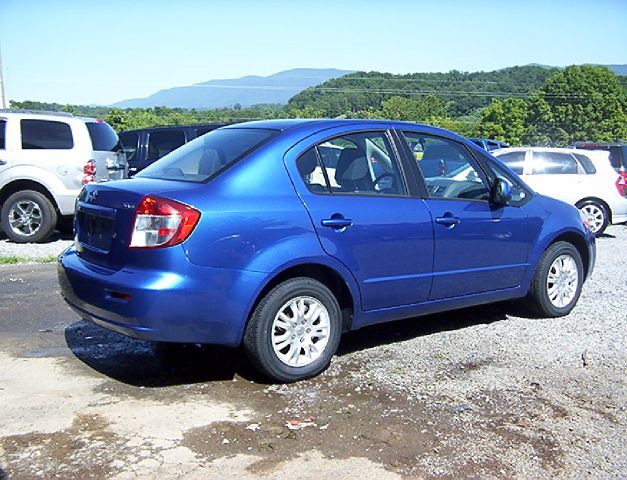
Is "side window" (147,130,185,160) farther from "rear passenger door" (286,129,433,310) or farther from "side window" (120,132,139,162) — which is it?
"rear passenger door" (286,129,433,310)

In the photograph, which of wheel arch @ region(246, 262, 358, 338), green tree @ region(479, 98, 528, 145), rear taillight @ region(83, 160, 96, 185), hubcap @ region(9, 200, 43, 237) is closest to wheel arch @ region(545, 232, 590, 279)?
wheel arch @ region(246, 262, 358, 338)

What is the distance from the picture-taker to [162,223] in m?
4.23

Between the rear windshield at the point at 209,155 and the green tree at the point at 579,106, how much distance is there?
269 ft

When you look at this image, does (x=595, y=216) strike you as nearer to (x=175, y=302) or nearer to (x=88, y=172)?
(x=88, y=172)

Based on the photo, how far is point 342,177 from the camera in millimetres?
5055

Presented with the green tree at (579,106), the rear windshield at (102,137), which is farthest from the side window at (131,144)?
the green tree at (579,106)

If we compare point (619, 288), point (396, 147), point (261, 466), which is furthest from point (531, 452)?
point (619, 288)

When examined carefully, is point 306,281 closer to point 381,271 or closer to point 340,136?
Answer: point 381,271

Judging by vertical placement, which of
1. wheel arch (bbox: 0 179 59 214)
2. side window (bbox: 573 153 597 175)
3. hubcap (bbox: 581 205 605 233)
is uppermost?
side window (bbox: 573 153 597 175)

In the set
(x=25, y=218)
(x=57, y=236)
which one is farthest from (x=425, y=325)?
(x=57, y=236)

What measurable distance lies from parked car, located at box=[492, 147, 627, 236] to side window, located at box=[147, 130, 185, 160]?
6.46 metres

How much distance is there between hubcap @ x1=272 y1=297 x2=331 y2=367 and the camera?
4.62 meters

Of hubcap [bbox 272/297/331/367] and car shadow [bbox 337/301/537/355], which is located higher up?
hubcap [bbox 272/297/331/367]

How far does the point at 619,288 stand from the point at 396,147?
157 inches
